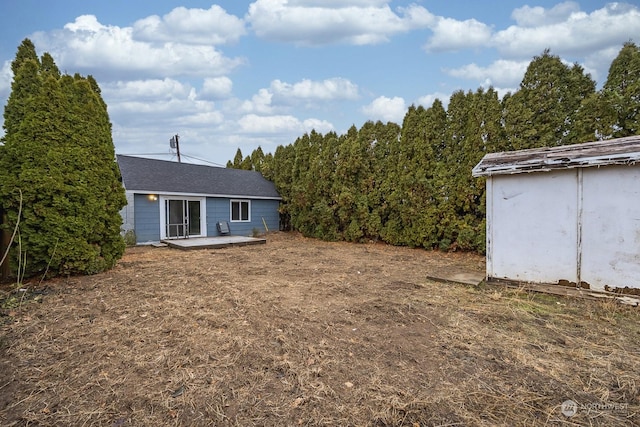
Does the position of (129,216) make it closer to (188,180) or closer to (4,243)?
(188,180)

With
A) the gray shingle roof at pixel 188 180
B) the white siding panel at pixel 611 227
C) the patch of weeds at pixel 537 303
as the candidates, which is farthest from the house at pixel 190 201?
the white siding panel at pixel 611 227

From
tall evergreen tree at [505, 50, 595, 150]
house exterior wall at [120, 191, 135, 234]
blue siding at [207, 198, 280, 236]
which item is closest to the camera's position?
tall evergreen tree at [505, 50, 595, 150]

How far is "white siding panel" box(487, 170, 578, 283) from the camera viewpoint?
4.73 metres

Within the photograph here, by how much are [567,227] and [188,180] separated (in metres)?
13.4

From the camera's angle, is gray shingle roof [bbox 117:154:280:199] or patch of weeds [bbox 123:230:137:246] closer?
patch of weeds [bbox 123:230:137:246]

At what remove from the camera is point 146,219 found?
11.6 metres

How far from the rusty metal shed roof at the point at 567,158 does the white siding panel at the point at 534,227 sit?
221 millimetres

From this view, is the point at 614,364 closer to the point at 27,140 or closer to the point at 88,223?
the point at 88,223

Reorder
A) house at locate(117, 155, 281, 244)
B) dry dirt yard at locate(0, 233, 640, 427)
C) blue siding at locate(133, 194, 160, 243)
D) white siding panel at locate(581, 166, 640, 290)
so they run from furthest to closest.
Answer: house at locate(117, 155, 281, 244) < blue siding at locate(133, 194, 160, 243) < white siding panel at locate(581, 166, 640, 290) < dry dirt yard at locate(0, 233, 640, 427)

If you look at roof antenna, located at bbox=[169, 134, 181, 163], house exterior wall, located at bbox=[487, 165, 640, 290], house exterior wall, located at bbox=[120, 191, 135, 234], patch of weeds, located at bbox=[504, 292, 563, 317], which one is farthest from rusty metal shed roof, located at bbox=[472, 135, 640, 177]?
roof antenna, located at bbox=[169, 134, 181, 163]

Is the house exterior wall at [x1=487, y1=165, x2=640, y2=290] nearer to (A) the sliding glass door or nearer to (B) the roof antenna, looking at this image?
(A) the sliding glass door

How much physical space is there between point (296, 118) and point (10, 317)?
14.8 meters

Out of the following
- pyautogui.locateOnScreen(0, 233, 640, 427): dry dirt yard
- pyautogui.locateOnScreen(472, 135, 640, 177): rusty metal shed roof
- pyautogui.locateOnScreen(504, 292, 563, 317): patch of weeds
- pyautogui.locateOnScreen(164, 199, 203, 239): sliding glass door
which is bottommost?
pyautogui.locateOnScreen(504, 292, 563, 317): patch of weeds

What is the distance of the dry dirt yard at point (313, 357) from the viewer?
2.11 meters
